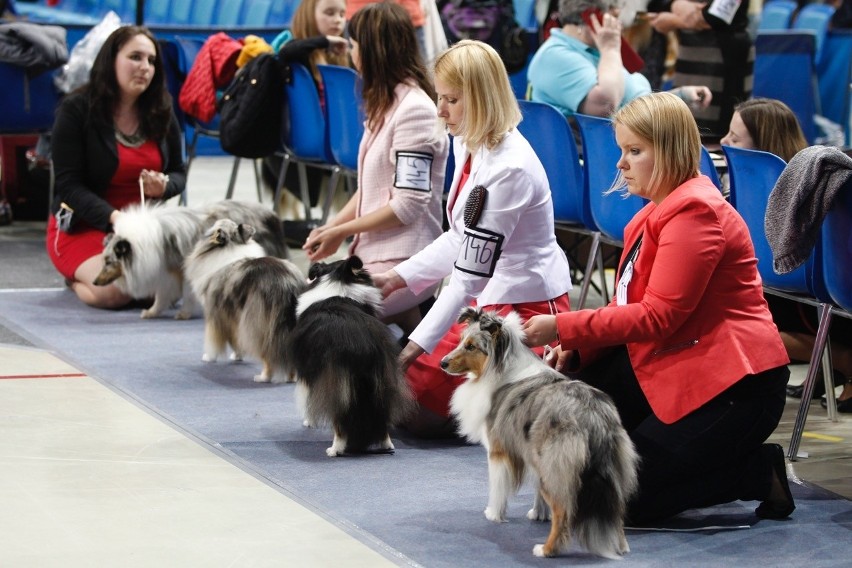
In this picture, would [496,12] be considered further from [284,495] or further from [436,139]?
[284,495]

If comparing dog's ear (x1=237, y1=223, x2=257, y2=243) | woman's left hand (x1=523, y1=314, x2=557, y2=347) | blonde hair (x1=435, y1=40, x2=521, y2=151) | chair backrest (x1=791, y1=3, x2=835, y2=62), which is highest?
blonde hair (x1=435, y1=40, x2=521, y2=151)

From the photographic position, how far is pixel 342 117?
6.27 m

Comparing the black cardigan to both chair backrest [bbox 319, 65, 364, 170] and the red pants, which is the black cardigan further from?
the red pants

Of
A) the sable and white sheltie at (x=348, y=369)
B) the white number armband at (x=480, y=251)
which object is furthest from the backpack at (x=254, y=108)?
the white number armband at (x=480, y=251)

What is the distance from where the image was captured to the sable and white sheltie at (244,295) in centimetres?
445

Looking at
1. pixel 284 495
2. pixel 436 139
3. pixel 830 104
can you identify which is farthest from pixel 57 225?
pixel 830 104

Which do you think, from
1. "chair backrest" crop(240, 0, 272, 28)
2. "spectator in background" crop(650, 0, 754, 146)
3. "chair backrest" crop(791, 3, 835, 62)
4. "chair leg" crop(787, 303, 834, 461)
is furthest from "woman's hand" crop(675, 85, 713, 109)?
"chair backrest" crop(240, 0, 272, 28)

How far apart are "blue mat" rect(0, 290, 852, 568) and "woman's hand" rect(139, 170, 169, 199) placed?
102 centimetres

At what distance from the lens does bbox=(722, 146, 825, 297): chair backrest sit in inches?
152

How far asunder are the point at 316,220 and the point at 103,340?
261 cm

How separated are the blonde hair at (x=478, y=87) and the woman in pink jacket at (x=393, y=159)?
594mm

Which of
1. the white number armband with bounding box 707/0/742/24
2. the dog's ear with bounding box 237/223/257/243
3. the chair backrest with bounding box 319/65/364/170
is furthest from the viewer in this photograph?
the chair backrest with bounding box 319/65/364/170

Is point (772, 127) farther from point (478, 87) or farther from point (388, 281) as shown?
point (388, 281)

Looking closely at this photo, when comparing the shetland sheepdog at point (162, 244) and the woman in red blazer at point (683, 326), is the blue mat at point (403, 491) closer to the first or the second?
the woman in red blazer at point (683, 326)
